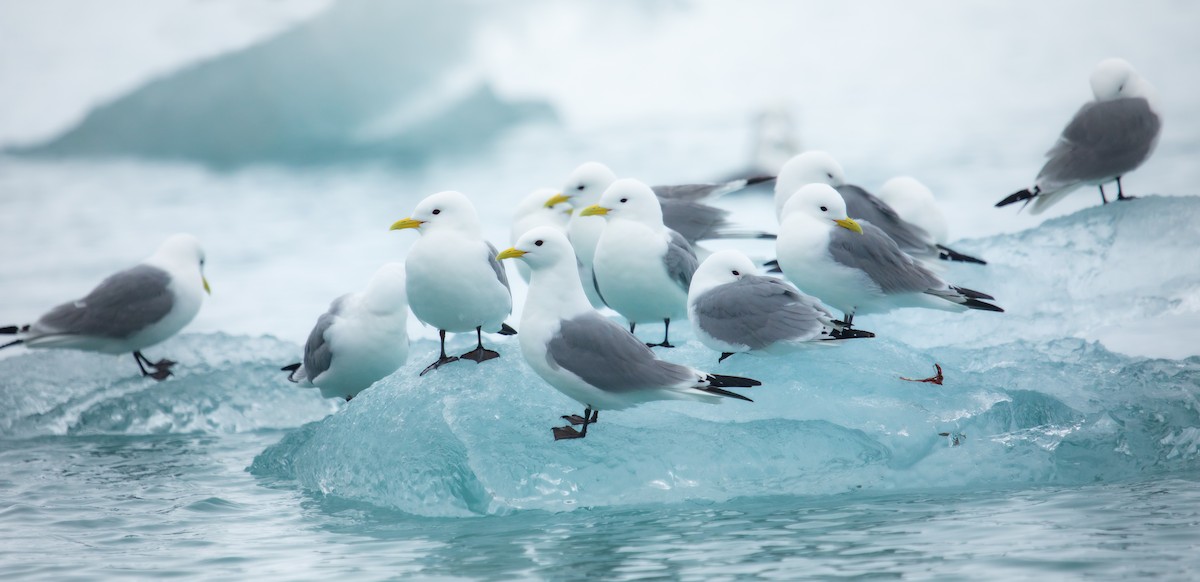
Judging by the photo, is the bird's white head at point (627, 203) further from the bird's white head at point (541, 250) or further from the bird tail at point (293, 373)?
the bird tail at point (293, 373)

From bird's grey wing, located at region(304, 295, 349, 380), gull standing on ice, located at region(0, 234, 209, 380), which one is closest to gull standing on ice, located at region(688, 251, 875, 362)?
bird's grey wing, located at region(304, 295, 349, 380)

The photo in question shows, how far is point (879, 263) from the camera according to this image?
4324mm

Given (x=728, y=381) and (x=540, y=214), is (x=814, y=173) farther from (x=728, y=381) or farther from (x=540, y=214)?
(x=728, y=381)

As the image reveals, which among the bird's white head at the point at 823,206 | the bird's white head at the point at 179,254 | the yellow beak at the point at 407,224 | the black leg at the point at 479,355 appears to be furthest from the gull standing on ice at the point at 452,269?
the bird's white head at the point at 179,254

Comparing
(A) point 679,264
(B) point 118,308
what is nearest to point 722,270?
(A) point 679,264

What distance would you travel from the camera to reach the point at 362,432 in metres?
4.18

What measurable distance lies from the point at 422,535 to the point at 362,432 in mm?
742

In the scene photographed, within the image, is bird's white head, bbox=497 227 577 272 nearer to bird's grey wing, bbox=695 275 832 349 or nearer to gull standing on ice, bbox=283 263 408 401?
bird's grey wing, bbox=695 275 832 349

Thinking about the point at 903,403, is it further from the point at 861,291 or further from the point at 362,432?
the point at 362,432

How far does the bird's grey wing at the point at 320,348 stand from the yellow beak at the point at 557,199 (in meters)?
0.95

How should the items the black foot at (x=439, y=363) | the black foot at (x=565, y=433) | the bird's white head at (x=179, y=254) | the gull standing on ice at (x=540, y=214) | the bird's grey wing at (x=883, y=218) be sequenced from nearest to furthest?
the black foot at (x=565, y=433), the black foot at (x=439, y=363), the bird's grey wing at (x=883, y=218), the gull standing on ice at (x=540, y=214), the bird's white head at (x=179, y=254)

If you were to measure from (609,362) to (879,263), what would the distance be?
1214 mm

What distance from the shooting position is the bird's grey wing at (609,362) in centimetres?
364

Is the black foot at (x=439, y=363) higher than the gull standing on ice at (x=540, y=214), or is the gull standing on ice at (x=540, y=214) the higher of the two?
the gull standing on ice at (x=540, y=214)
